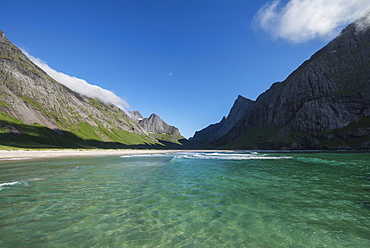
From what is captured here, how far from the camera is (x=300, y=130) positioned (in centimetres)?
16700

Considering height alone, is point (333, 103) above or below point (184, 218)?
above

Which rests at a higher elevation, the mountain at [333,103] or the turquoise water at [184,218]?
the mountain at [333,103]

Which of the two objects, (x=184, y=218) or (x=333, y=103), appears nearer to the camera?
(x=184, y=218)

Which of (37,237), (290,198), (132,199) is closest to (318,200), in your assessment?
(290,198)

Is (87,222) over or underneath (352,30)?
underneath

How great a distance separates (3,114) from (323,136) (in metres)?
283

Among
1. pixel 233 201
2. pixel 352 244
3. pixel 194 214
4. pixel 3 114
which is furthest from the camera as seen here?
pixel 3 114

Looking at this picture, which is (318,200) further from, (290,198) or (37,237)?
(37,237)

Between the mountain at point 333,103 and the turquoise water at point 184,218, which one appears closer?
the turquoise water at point 184,218

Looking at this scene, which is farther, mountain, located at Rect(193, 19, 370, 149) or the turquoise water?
mountain, located at Rect(193, 19, 370, 149)

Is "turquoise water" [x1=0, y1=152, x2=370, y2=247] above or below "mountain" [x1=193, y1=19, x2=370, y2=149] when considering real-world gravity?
below

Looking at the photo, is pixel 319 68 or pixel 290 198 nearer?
pixel 290 198

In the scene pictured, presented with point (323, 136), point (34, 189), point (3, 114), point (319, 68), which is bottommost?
point (34, 189)

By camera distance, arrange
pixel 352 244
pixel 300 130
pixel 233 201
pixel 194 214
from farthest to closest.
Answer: pixel 300 130 < pixel 233 201 < pixel 194 214 < pixel 352 244
